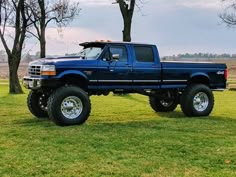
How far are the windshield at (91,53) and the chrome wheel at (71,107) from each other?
1.22 m

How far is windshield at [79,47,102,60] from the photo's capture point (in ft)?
39.0

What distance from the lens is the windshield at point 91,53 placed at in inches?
469

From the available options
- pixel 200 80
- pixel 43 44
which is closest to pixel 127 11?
pixel 43 44

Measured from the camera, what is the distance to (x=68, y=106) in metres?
11.3

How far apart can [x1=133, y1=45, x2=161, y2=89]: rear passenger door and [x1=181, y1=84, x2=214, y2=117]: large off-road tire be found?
1040 millimetres

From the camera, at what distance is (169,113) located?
568 inches

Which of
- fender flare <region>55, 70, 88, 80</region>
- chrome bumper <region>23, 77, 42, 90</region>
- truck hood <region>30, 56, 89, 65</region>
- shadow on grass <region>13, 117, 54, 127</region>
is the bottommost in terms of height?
shadow on grass <region>13, 117, 54, 127</region>

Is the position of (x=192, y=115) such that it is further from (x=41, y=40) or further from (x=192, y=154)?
(x=41, y=40)

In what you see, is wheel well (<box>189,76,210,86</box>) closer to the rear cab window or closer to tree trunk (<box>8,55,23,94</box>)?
the rear cab window

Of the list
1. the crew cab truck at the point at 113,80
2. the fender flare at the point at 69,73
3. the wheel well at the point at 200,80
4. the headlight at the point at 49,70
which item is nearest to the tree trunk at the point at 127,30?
the crew cab truck at the point at 113,80

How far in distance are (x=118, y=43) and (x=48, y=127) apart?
9.61 feet

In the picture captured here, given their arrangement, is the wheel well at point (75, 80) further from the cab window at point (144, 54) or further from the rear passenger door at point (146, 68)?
the cab window at point (144, 54)

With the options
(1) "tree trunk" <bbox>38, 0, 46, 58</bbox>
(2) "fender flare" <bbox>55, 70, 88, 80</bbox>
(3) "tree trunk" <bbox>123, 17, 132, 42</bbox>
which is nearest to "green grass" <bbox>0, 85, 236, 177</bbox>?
(2) "fender flare" <bbox>55, 70, 88, 80</bbox>

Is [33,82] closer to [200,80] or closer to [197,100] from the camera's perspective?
[197,100]
